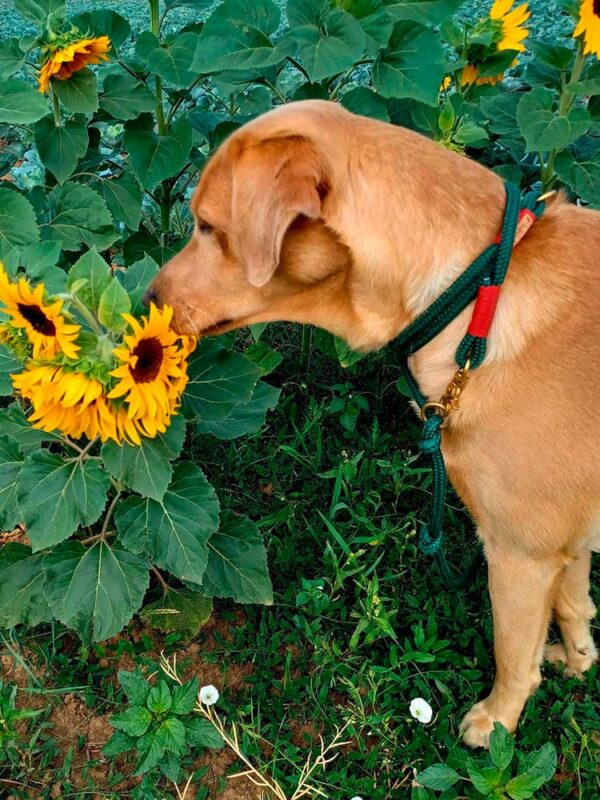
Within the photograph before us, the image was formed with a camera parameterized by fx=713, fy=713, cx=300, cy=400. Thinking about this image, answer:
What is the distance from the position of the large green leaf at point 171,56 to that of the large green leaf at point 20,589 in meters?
1.71

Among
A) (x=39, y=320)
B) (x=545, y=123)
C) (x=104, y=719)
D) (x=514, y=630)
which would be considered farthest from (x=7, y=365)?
(x=545, y=123)

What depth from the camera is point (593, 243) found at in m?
→ 1.94

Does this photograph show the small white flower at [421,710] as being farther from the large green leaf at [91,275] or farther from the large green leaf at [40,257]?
the large green leaf at [40,257]

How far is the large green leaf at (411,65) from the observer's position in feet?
7.93

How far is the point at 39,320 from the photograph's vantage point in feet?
5.24

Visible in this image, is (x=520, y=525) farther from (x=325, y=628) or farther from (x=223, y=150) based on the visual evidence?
(x=223, y=150)

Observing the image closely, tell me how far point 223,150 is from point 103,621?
1.42 m

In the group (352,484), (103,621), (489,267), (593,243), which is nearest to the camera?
(489,267)

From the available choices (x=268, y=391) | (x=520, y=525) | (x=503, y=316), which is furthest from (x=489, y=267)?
(x=268, y=391)

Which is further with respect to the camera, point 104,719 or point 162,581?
point 162,581

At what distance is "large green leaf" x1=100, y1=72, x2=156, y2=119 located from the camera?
2.61 meters

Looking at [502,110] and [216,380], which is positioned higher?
[502,110]

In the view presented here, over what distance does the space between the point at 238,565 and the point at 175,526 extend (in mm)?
361

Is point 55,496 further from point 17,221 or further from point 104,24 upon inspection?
point 104,24
